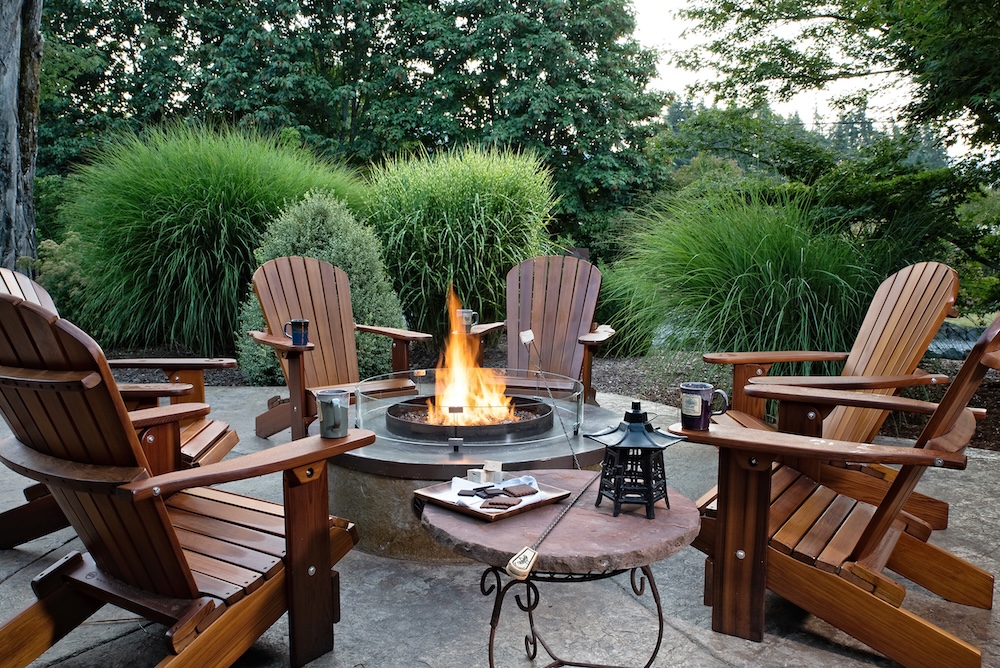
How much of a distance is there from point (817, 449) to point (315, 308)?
2711 millimetres

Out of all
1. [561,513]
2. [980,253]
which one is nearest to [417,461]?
[561,513]

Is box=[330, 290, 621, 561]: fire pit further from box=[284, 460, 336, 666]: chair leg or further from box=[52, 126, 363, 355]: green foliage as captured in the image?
box=[52, 126, 363, 355]: green foliage

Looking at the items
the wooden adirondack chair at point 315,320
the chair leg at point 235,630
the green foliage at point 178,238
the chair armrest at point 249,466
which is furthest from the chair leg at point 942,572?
the green foliage at point 178,238

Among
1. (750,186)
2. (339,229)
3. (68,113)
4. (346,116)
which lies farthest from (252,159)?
(68,113)

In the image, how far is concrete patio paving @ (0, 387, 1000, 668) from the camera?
181 cm

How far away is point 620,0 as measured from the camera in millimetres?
14094

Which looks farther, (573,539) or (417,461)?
(417,461)

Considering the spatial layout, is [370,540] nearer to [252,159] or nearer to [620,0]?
[252,159]

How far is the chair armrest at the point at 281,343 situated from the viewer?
3.01 meters

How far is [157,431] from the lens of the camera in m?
2.18

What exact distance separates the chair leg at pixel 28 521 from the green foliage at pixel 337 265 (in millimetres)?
2764

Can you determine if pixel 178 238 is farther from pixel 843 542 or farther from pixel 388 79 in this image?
pixel 388 79

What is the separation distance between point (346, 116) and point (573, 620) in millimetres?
15055

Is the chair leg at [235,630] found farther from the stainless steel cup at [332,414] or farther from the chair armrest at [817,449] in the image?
the chair armrest at [817,449]
